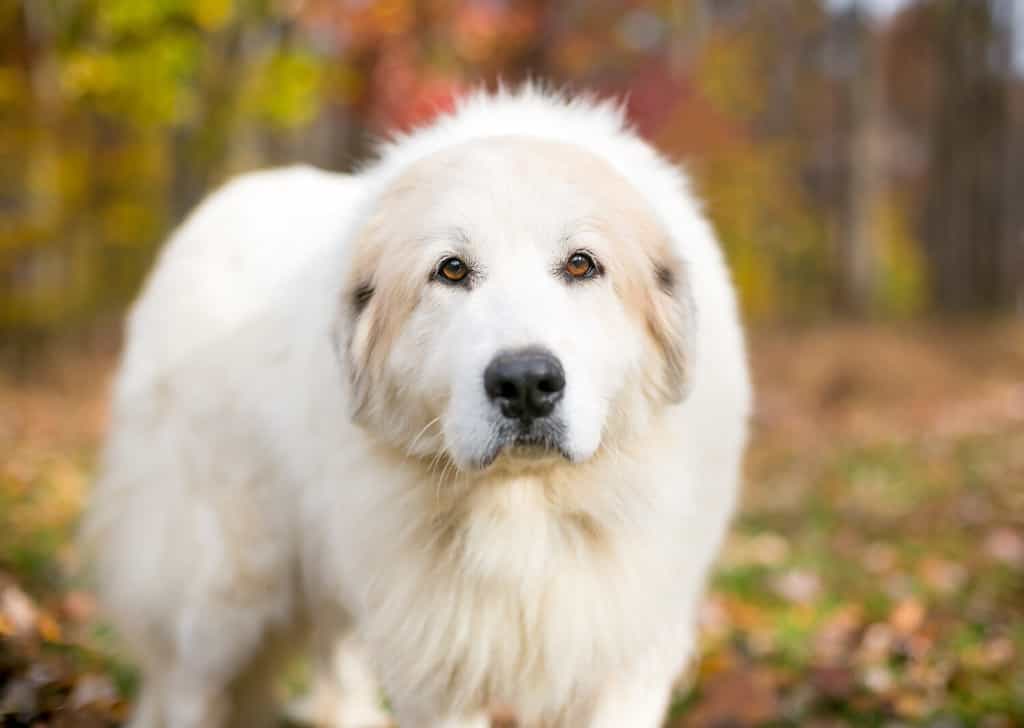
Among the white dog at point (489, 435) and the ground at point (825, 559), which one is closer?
the white dog at point (489, 435)

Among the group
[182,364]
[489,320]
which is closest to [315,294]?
[182,364]

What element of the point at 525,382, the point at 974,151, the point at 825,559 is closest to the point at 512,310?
the point at 525,382

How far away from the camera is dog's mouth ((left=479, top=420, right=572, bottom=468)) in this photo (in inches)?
82.0

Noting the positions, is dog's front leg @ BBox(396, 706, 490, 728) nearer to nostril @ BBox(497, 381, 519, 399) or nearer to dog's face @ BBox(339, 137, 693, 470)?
dog's face @ BBox(339, 137, 693, 470)

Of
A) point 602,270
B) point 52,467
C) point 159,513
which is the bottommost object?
point 52,467

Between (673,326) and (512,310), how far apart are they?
1.58ft

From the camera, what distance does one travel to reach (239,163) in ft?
28.1

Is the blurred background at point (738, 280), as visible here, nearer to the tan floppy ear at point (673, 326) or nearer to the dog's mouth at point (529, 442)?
the tan floppy ear at point (673, 326)

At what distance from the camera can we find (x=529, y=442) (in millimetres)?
2107

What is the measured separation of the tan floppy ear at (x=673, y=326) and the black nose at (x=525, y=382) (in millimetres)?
443

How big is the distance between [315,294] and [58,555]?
2.52 meters

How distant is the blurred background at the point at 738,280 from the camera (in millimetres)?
3723

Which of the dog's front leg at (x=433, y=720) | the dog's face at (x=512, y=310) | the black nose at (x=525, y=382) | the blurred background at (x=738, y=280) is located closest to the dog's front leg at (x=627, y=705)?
the dog's front leg at (x=433, y=720)

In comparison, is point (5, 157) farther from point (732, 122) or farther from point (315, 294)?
point (732, 122)
